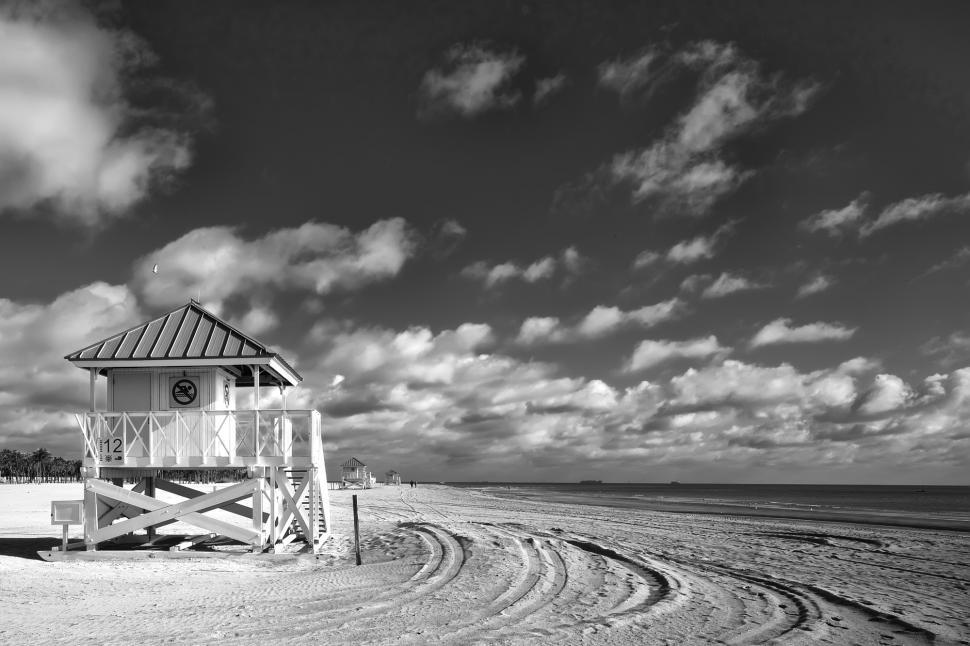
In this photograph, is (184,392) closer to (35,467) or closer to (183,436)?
(183,436)

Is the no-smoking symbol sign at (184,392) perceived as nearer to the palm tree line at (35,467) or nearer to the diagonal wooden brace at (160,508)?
the diagonal wooden brace at (160,508)

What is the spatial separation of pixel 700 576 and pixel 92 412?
1373cm

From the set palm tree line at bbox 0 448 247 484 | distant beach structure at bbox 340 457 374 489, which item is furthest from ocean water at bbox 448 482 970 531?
palm tree line at bbox 0 448 247 484

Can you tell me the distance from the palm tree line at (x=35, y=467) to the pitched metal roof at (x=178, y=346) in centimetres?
14494

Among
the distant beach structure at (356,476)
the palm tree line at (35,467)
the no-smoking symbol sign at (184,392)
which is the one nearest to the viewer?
the no-smoking symbol sign at (184,392)

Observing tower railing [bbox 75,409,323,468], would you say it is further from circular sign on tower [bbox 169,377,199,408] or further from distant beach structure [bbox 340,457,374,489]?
distant beach structure [bbox 340,457,374,489]

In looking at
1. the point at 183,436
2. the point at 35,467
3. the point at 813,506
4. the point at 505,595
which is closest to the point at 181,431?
the point at 183,436

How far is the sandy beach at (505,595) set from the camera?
9.23 metres

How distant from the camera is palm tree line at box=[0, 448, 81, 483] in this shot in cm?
14338

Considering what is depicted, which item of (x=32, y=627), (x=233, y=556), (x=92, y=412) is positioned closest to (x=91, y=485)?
(x=92, y=412)

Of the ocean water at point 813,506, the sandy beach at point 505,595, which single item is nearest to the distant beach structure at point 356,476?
the ocean water at point 813,506

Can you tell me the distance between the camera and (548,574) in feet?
45.6

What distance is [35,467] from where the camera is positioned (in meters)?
150

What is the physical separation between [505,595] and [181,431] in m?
9.10
